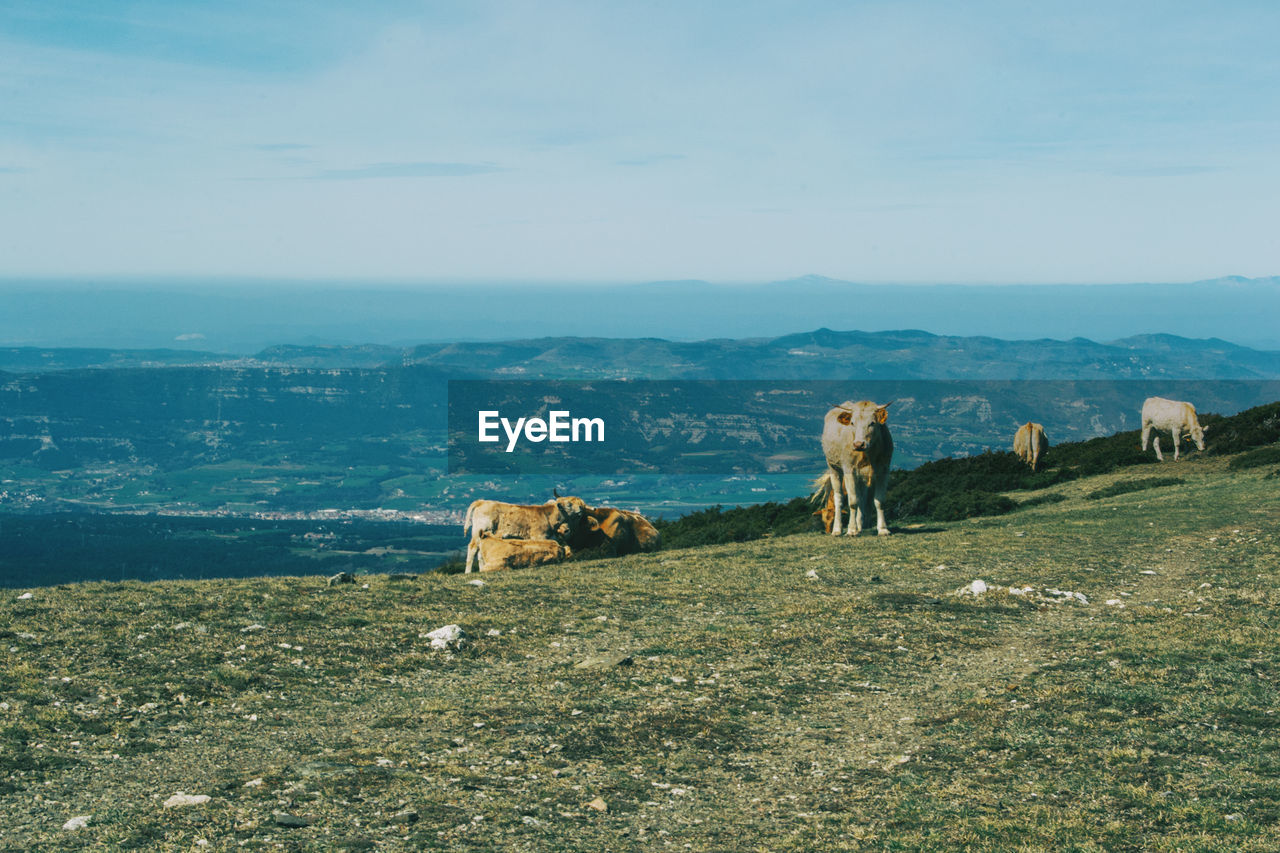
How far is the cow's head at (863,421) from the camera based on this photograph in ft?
74.1

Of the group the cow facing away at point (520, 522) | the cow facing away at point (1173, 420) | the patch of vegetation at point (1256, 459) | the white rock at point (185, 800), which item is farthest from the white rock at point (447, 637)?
the cow facing away at point (1173, 420)

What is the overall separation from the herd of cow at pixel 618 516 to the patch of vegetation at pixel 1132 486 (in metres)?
10.7

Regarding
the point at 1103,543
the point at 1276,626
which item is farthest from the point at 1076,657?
the point at 1103,543

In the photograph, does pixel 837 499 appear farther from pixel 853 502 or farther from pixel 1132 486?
pixel 1132 486

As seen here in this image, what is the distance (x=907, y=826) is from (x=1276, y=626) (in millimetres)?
8951

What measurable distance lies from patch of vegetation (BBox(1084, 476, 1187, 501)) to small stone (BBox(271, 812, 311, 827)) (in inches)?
1166

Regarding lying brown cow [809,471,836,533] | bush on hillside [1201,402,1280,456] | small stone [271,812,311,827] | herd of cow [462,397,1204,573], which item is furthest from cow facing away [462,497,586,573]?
bush on hillside [1201,402,1280,456]

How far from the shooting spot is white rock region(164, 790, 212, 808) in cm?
734

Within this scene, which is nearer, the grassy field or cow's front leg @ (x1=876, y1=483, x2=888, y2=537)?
the grassy field

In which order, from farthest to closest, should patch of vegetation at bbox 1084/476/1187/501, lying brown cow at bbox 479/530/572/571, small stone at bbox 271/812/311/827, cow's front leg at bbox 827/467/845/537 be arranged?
patch of vegetation at bbox 1084/476/1187/501 < cow's front leg at bbox 827/467/845/537 < lying brown cow at bbox 479/530/572/571 < small stone at bbox 271/812/311/827

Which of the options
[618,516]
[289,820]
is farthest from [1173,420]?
[289,820]

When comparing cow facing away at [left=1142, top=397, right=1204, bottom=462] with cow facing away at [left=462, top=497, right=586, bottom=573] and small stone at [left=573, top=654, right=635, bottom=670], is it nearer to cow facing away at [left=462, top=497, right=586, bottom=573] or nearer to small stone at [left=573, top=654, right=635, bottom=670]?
cow facing away at [left=462, top=497, right=586, bottom=573]

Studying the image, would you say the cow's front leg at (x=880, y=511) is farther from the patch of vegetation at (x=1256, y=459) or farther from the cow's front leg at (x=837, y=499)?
the patch of vegetation at (x=1256, y=459)

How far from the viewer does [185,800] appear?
7422mm
